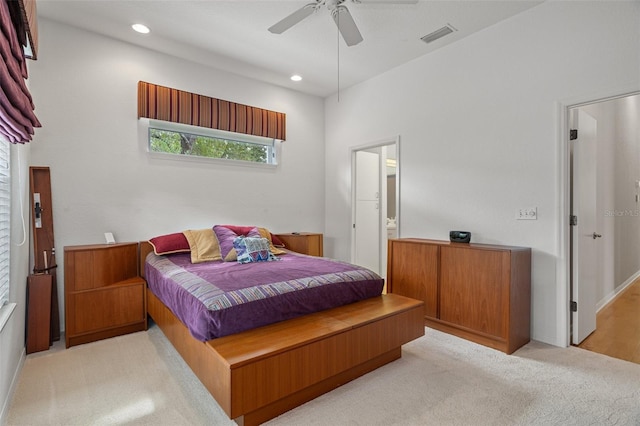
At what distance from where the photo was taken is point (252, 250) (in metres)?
3.23

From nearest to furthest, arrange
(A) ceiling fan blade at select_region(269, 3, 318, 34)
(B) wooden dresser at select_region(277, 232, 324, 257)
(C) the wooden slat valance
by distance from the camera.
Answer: (A) ceiling fan blade at select_region(269, 3, 318, 34) < (C) the wooden slat valance < (B) wooden dresser at select_region(277, 232, 324, 257)

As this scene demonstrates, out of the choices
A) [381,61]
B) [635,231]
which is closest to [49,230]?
[381,61]

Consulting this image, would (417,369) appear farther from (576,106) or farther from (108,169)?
(108,169)

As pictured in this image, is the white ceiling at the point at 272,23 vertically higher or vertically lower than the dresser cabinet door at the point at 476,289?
higher

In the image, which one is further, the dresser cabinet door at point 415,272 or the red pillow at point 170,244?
the red pillow at point 170,244

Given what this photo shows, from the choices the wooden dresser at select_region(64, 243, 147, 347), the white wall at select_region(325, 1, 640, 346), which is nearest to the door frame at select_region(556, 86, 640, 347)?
the white wall at select_region(325, 1, 640, 346)

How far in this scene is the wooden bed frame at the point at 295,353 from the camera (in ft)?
5.32

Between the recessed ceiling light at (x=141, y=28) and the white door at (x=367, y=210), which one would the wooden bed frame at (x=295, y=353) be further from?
the recessed ceiling light at (x=141, y=28)

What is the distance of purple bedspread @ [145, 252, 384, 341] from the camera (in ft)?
6.27

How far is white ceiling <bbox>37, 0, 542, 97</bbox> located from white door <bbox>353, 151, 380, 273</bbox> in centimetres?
139

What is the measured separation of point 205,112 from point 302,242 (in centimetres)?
212

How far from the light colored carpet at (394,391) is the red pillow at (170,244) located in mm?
977

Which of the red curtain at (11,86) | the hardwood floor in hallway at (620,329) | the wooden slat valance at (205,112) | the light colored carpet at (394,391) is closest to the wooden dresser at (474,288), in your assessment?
the light colored carpet at (394,391)

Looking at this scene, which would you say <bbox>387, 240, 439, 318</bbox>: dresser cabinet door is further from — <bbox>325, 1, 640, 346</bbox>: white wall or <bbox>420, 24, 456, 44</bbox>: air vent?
<bbox>420, 24, 456, 44</bbox>: air vent
